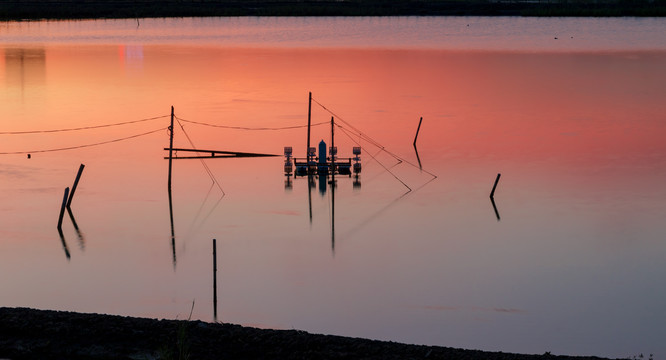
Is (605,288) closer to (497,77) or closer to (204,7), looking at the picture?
(497,77)

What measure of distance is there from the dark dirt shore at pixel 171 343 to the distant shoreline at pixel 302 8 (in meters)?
127

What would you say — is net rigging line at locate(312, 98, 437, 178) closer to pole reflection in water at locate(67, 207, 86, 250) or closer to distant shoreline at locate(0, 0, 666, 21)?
pole reflection in water at locate(67, 207, 86, 250)

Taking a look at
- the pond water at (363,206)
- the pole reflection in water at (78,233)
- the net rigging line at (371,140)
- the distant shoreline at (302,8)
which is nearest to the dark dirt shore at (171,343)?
the pond water at (363,206)

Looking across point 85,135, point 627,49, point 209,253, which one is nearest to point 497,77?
point 627,49

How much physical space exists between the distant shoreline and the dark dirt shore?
4989 inches

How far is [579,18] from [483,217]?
5312 inches

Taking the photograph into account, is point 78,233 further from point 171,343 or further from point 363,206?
point 171,343

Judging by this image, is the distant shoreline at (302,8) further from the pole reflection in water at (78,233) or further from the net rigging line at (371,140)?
the pole reflection in water at (78,233)

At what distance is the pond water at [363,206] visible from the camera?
24.2 metres

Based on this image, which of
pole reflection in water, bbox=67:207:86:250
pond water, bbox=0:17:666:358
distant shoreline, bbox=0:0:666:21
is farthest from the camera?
distant shoreline, bbox=0:0:666:21

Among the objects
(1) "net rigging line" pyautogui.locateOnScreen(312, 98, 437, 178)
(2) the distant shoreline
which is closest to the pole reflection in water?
(1) "net rigging line" pyautogui.locateOnScreen(312, 98, 437, 178)

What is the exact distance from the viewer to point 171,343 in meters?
18.2

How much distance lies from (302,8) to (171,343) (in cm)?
14750

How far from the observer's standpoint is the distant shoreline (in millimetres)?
148375
